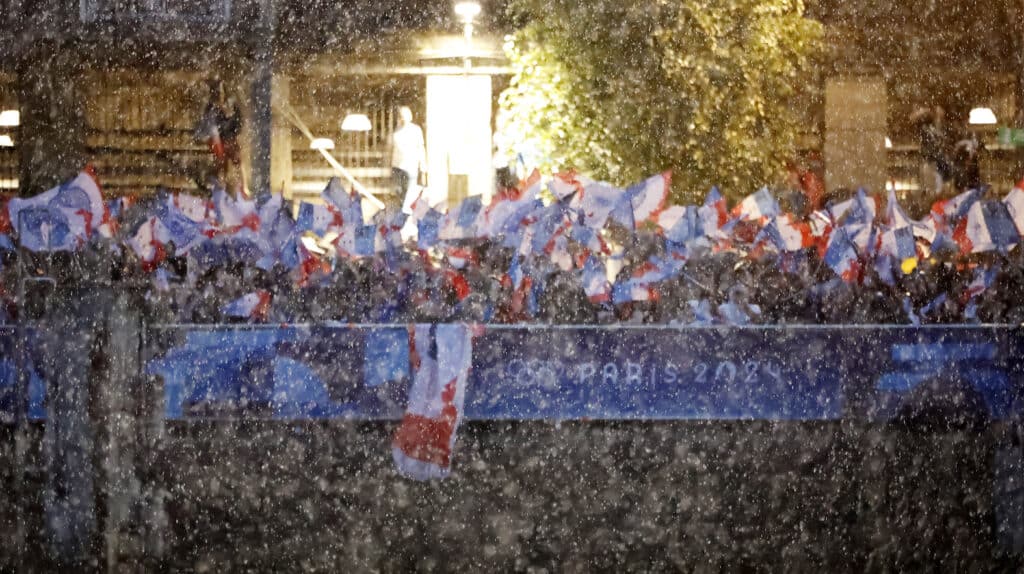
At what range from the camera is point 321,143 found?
46.1ft

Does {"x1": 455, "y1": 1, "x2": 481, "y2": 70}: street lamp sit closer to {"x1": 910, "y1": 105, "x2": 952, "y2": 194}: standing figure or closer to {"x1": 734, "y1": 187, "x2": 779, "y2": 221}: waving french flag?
{"x1": 910, "y1": 105, "x2": 952, "y2": 194}: standing figure

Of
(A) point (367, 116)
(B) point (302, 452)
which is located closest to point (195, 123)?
(A) point (367, 116)

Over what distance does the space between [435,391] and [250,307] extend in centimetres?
85

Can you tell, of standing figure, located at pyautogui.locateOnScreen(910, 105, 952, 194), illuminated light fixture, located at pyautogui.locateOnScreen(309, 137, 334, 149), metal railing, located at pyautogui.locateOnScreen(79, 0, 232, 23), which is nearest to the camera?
metal railing, located at pyautogui.locateOnScreen(79, 0, 232, 23)

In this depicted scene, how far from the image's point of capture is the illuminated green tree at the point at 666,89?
395 inches

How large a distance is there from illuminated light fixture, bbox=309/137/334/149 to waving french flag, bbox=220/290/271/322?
28.3 ft

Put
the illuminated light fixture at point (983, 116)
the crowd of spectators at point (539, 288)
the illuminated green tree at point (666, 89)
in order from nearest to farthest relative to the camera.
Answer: the crowd of spectators at point (539, 288) → the illuminated green tree at point (666, 89) → the illuminated light fixture at point (983, 116)

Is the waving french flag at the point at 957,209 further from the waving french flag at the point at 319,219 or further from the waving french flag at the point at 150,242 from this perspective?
the waving french flag at the point at 150,242

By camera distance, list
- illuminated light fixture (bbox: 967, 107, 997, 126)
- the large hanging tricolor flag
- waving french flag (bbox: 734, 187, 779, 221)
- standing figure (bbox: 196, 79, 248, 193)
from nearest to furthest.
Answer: the large hanging tricolor flag → waving french flag (bbox: 734, 187, 779, 221) → standing figure (bbox: 196, 79, 248, 193) → illuminated light fixture (bbox: 967, 107, 997, 126)

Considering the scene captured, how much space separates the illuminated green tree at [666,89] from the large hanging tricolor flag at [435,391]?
17.1 ft

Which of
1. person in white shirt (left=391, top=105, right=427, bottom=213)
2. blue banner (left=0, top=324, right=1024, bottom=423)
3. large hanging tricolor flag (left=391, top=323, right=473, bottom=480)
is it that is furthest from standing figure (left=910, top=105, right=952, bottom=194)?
large hanging tricolor flag (left=391, top=323, right=473, bottom=480)

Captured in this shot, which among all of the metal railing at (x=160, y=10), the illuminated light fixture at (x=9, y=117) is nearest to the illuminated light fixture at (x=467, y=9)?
the metal railing at (x=160, y=10)

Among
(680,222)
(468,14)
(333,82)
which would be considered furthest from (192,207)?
(333,82)

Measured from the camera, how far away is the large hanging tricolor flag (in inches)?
199
